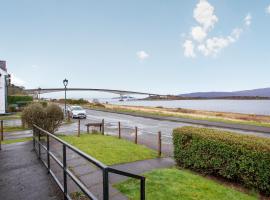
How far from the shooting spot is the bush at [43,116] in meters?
13.4

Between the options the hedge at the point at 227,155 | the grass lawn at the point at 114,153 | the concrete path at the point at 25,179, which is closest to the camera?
the concrete path at the point at 25,179

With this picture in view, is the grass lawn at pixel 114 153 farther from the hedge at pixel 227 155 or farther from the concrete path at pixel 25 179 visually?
the concrete path at pixel 25 179

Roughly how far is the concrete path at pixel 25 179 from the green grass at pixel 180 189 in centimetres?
176

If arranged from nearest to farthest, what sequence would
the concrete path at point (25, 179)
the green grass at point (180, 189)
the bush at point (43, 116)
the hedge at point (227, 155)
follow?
1. the concrete path at point (25, 179)
2. the green grass at point (180, 189)
3. the hedge at point (227, 155)
4. the bush at point (43, 116)

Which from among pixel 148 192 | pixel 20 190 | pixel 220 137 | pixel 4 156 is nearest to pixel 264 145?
pixel 220 137

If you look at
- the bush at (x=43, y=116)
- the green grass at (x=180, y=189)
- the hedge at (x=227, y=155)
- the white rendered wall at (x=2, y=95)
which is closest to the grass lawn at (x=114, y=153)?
the hedge at (x=227, y=155)

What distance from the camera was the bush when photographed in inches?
527

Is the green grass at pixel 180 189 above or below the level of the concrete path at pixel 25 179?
below

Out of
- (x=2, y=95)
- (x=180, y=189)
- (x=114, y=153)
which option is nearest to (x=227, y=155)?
(x=180, y=189)

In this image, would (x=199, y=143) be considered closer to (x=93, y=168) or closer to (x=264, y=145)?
(x=264, y=145)

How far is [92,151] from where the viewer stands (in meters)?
10.1

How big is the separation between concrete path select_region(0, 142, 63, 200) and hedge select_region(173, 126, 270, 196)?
441 cm

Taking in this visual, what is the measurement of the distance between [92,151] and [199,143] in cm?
442

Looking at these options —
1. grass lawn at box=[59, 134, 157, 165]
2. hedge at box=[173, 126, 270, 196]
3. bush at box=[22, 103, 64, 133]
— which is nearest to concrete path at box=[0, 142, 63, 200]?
grass lawn at box=[59, 134, 157, 165]
